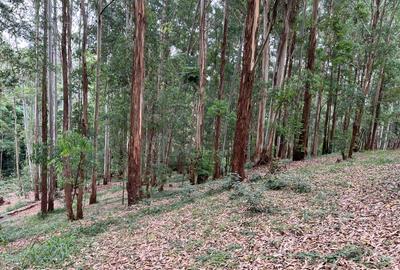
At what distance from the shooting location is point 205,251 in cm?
471

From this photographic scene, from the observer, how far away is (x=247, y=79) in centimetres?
893

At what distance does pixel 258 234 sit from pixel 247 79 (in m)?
5.12

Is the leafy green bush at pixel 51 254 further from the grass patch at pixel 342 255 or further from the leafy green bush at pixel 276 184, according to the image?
the leafy green bush at pixel 276 184

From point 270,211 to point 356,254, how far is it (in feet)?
7.89

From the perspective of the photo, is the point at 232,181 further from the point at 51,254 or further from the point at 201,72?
the point at 201,72

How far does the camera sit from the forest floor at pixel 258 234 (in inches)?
153

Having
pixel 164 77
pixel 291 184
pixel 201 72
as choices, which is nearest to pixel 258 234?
pixel 291 184

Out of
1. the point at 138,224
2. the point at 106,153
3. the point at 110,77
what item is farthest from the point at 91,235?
the point at 106,153

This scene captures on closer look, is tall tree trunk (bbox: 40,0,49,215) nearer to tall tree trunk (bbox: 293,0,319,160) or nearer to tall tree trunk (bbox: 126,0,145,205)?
tall tree trunk (bbox: 126,0,145,205)

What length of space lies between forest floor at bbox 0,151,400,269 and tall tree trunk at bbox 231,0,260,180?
4.35 feet

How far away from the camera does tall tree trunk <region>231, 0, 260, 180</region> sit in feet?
28.7

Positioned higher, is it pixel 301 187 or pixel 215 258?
pixel 301 187

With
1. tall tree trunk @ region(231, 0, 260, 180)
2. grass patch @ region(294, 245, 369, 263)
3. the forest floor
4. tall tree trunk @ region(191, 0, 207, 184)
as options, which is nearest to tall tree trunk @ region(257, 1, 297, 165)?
tall tree trunk @ region(191, 0, 207, 184)

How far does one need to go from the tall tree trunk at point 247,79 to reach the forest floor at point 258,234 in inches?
52.1
